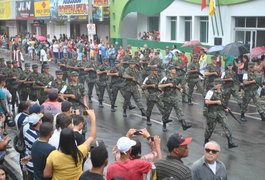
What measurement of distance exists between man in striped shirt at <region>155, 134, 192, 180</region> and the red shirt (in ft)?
0.51

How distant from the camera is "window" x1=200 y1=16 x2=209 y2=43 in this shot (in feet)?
81.3

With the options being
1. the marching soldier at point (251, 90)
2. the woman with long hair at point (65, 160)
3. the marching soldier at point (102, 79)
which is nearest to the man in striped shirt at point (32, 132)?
the woman with long hair at point (65, 160)

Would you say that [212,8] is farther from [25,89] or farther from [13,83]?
[25,89]

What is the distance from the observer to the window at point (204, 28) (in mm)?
24791

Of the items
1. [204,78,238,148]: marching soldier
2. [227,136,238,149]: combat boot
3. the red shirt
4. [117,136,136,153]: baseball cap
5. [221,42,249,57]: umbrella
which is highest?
[221,42,249,57]: umbrella

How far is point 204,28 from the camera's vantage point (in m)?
25.1

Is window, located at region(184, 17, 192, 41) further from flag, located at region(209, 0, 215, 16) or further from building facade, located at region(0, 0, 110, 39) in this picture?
building facade, located at region(0, 0, 110, 39)

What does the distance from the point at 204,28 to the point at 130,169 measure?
21.6 meters

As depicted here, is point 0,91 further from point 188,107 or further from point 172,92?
point 188,107

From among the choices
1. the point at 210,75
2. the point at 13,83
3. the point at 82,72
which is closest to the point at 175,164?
the point at 210,75

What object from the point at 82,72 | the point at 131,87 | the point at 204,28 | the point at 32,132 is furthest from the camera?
the point at 204,28

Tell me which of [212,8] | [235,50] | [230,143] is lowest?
[230,143]

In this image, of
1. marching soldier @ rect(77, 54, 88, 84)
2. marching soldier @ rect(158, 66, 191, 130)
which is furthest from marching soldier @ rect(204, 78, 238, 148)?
marching soldier @ rect(77, 54, 88, 84)

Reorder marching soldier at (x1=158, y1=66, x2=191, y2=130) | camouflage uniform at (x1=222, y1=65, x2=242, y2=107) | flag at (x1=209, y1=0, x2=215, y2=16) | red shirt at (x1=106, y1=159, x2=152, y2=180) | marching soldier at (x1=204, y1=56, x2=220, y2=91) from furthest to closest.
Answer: flag at (x1=209, y1=0, x2=215, y2=16) → marching soldier at (x1=204, y1=56, x2=220, y2=91) → camouflage uniform at (x1=222, y1=65, x2=242, y2=107) → marching soldier at (x1=158, y1=66, x2=191, y2=130) → red shirt at (x1=106, y1=159, x2=152, y2=180)
